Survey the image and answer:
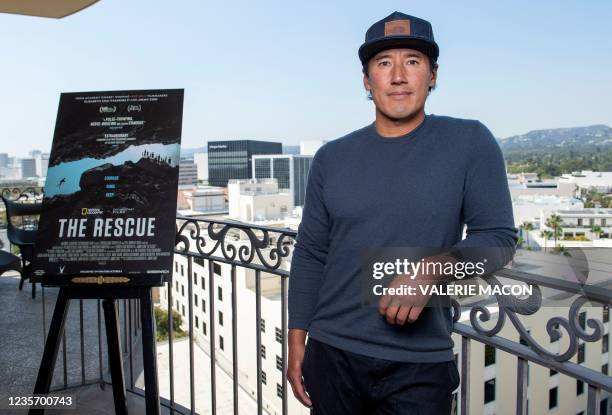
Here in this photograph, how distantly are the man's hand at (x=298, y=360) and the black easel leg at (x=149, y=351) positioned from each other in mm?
756

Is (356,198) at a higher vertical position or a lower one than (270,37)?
lower

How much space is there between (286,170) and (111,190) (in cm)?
8289

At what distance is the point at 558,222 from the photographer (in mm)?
29578

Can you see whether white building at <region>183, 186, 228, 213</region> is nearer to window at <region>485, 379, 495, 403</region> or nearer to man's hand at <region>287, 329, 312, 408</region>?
window at <region>485, 379, 495, 403</region>

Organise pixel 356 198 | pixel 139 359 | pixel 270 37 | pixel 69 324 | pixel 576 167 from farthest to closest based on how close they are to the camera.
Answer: pixel 270 37, pixel 576 167, pixel 69 324, pixel 139 359, pixel 356 198

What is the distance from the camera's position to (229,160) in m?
98.6

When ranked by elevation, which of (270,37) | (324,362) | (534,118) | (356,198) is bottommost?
(324,362)

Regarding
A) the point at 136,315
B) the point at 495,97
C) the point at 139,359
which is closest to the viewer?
the point at 139,359

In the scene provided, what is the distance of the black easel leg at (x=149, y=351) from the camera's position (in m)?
1.73

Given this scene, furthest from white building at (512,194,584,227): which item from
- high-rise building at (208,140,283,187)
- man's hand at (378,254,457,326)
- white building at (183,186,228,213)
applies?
high-rise building at (208,140,283,187)

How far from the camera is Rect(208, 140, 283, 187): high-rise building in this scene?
96.7m

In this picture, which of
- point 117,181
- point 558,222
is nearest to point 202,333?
point 558,222

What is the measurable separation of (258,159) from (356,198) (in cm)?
8668

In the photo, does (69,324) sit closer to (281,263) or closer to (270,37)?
(281,263)
